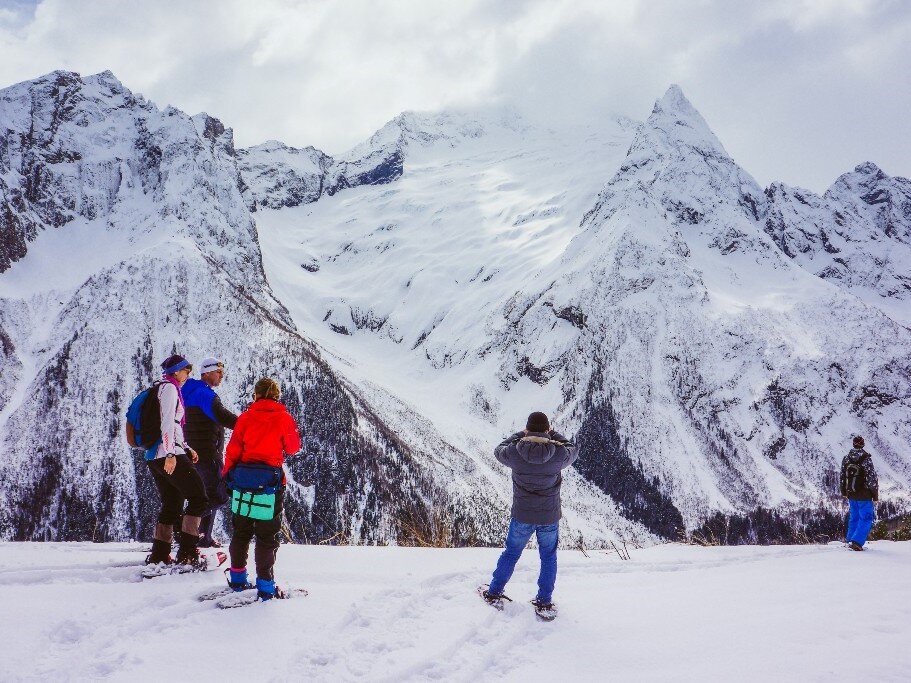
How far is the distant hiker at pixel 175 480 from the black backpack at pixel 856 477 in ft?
50.0

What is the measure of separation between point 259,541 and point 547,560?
12.2 ft

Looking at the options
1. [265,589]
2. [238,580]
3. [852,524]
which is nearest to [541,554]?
[265,589]

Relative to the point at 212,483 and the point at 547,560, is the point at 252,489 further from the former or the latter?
the point at 547,560

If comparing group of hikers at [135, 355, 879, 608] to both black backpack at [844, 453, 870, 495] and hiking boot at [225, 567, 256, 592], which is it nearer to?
hiking boot at [225, 567, 256, 592]

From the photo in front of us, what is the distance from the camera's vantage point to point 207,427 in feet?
26.8

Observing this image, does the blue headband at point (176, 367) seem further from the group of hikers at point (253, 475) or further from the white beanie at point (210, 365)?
the white beanie at point (210, 365)

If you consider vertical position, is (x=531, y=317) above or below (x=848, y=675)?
above

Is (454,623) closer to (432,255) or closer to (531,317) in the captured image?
(531,317)

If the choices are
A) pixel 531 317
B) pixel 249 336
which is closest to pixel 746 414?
pixel 531 317

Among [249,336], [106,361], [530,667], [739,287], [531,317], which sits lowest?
[530,667]

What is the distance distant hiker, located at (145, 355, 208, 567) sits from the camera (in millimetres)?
7336

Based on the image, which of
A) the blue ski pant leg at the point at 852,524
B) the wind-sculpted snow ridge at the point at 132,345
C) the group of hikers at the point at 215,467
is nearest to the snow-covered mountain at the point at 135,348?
the wind-sculpted snow ridge at the point at 132,345

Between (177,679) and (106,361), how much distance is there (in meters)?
109

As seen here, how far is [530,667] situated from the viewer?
208 inches
